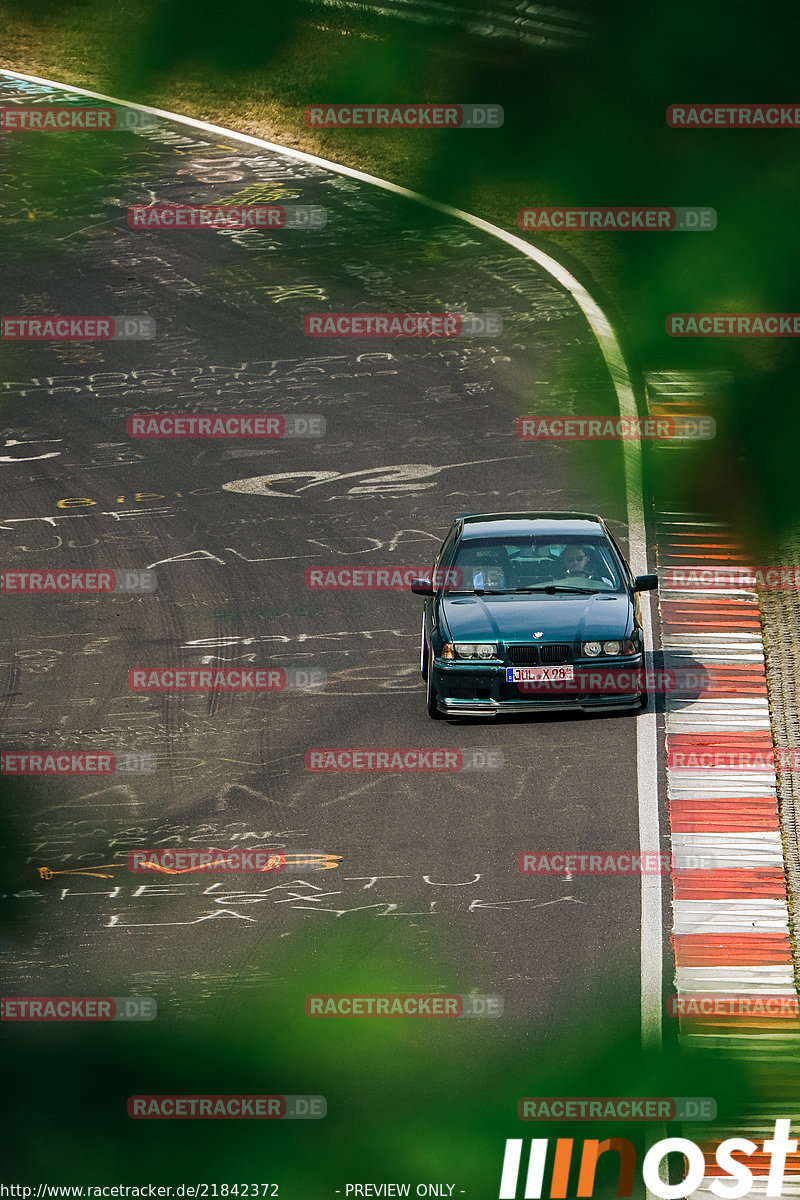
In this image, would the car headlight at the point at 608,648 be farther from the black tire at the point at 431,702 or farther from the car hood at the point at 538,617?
the black tire at the point at 431,702

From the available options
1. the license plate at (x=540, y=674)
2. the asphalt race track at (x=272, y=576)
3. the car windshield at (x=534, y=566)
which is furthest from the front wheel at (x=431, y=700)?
the car windshield at (x=534, y=566)

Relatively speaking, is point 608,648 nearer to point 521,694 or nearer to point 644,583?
point 521,694

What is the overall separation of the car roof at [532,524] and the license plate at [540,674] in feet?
6.95

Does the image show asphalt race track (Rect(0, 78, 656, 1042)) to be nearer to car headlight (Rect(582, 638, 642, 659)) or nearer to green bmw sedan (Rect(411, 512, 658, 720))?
green bmw sedan (Rect(411, 512, 658, 720))

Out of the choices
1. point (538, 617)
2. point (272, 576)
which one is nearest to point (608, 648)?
point (538, 617)

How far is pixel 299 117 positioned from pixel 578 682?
22.5 m

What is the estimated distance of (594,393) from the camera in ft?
81.4

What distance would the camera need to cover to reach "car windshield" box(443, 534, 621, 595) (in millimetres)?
16281

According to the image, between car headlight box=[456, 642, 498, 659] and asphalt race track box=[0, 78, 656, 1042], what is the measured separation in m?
0.74

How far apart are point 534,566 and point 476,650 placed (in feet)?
5.17

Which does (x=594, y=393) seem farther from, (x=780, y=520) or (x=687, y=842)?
(x=687, y=842)

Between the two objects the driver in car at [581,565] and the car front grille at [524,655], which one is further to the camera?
the driver in car at [581,565]

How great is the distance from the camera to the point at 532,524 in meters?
17.1

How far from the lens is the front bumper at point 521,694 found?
49.9ft
